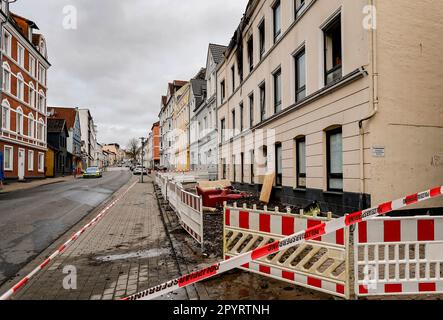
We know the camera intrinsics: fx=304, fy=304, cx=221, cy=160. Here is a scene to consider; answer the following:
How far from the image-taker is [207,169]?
92.7ft

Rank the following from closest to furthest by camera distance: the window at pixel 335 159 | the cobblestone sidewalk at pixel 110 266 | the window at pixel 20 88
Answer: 1. the cobblestone sidewalk at pixel 110 266
2. the window at pixel 335 159
3. the window at pixel 20 88

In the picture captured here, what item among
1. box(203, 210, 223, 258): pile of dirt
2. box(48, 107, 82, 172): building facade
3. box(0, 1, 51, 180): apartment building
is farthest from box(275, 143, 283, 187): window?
box(48, 107, 82, 172): building facade

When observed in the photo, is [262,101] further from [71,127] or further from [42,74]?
[71,127]

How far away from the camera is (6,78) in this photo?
2680 centimetres

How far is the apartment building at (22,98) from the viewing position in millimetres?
26406

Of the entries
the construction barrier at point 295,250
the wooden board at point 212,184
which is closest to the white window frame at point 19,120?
the wooden board at point 212,184

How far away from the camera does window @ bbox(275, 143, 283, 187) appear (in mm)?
13703

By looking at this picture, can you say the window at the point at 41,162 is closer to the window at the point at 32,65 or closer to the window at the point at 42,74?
the window at the point at 42,74

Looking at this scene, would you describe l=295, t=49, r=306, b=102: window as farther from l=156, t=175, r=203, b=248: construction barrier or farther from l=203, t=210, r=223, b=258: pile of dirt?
l=156, t=175, r=203, b=248: construction barrier

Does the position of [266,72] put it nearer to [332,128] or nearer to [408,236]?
[332,128]

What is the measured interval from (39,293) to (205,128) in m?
26.6

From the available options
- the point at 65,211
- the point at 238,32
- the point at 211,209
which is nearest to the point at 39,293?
the point at 211,209

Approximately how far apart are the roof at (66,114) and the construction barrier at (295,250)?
57.5m
